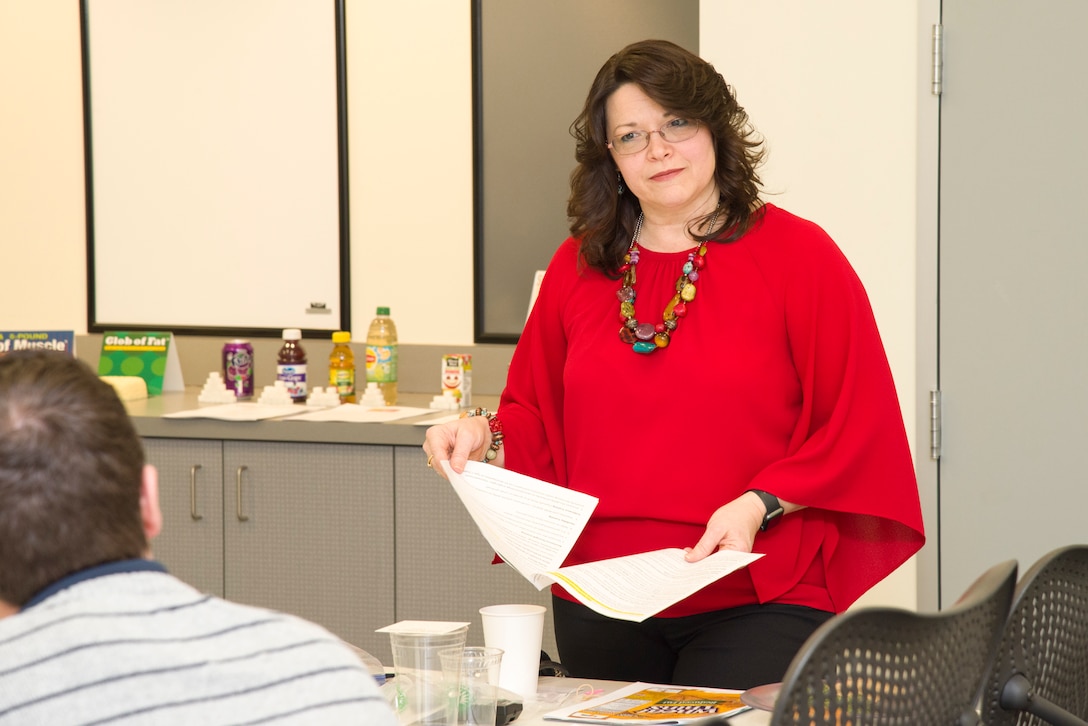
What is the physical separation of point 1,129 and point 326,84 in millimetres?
1188

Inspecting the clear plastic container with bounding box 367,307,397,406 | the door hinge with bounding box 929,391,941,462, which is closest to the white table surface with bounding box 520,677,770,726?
the door hinge with bounding box 929,391,941,462

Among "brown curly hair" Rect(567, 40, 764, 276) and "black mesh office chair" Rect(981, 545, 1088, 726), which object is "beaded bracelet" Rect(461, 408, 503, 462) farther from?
"black mesh office chair" Rect(981, 545, 1088, 726)

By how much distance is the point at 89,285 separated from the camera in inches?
157

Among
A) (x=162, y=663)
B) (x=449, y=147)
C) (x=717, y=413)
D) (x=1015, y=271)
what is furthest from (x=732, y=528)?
(x=449, y=147)

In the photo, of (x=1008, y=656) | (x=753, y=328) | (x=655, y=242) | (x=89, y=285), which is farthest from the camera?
(x=89, y=285)

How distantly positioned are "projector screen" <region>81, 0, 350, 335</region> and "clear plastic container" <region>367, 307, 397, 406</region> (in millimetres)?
240

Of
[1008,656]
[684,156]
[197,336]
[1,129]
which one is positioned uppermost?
[1,129]

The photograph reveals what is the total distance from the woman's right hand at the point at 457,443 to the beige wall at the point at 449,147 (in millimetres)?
1112

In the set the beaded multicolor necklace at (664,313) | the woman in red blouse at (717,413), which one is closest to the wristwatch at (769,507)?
the woman in red blouse at (717,413)

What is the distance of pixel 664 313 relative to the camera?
1794 millimetres

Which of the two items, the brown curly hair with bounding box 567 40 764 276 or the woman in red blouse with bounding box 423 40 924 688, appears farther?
the brown curly hair with bounding box 567 40 764 276

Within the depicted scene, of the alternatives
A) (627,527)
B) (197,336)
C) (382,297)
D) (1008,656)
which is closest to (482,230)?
(382,297)

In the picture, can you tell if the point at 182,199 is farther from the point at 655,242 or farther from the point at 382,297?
the point at 655,242

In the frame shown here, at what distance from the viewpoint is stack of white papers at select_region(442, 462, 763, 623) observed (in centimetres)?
145
